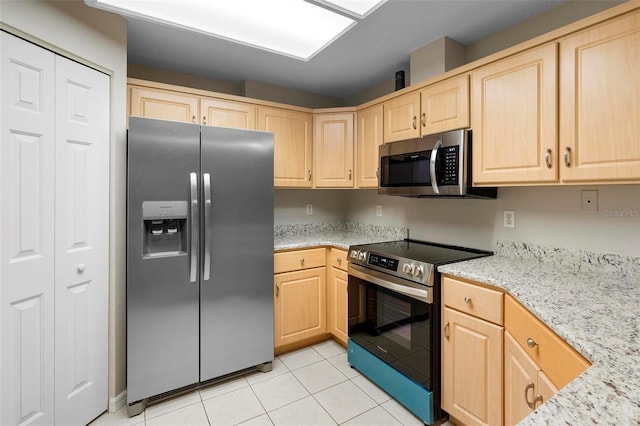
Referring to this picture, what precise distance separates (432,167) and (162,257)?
1813 millimetres

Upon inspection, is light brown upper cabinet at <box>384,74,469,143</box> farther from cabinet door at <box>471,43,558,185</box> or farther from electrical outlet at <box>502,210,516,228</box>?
electrical outlet at <box>502,210,516,228</box>

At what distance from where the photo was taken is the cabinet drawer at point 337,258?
258 centimetres

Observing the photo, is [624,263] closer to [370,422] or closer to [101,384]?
[370,422]

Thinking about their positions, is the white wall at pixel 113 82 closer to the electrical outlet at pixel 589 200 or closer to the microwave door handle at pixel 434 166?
the microwave door handle at pixel 434 166

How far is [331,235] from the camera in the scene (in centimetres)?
321

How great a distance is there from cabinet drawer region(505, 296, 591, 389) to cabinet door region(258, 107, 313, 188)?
196cm

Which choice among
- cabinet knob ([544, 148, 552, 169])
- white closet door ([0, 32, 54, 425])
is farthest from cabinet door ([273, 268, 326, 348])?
cabinet knob ([544, 148, 552, 169])

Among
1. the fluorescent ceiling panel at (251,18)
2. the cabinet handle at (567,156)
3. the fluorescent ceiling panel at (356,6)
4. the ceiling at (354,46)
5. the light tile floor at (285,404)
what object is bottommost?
the light tile floor at (285,404)

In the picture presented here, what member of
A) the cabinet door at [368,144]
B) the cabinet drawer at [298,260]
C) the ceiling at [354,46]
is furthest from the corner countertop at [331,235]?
the ceiling at [354,46]

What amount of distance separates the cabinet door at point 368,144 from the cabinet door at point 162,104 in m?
1.40

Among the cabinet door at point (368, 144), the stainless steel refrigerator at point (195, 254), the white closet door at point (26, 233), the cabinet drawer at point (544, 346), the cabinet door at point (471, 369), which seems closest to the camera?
the cabinet drawer at point (544, 346)

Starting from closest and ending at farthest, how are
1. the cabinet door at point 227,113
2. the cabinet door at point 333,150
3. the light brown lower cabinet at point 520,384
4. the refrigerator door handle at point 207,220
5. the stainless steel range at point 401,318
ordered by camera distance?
the light brown lower cabinet at point 520,384 → the stainless steel range at point 401,318 → the refrigerator door handle at point 207,220 → the cabinet door at point 227,113 → the cabinet door at point 333,150

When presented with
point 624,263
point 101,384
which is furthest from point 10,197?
point 624,263

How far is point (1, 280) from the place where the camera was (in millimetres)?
1416
